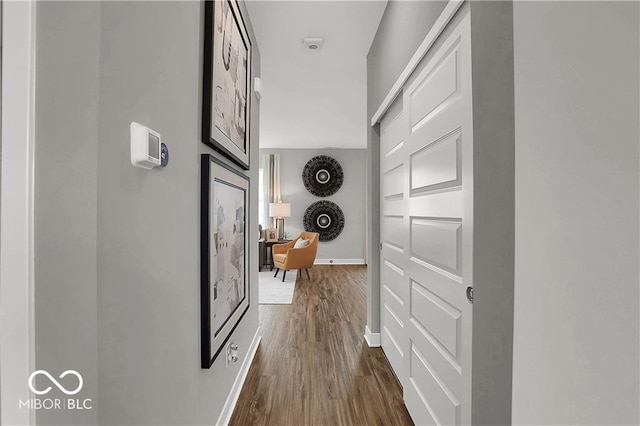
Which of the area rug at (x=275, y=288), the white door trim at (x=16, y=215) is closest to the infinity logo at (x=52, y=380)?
the white door trim at (x=16, y=215)

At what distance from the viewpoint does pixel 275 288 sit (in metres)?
5.01

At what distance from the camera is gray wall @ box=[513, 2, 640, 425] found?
0.55 meters

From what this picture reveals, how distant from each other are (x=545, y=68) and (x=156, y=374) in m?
1.33

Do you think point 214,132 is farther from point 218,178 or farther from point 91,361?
point 91,361

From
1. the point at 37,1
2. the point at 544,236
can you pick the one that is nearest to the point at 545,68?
the point at 544,236

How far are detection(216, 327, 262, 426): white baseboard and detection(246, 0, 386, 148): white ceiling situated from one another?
260 centimetres

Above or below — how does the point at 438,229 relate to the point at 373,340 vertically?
above

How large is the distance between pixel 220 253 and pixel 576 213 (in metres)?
1.40

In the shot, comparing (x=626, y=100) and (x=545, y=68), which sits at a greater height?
(x=545, y=68)

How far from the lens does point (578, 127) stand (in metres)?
0.64

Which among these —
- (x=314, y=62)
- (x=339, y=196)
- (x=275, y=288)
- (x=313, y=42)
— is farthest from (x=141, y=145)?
(x=339, y=196)

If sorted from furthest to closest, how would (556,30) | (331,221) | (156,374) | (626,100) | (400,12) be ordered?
(331,221) → (400,12) → (156,374) → (556,30) → (626,100)

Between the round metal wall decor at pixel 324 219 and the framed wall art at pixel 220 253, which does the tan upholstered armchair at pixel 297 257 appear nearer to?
the round metal wall decor at pixel 324 219

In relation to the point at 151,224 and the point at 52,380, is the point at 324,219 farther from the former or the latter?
the point at 52,380
